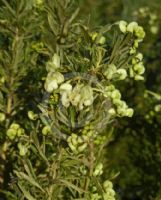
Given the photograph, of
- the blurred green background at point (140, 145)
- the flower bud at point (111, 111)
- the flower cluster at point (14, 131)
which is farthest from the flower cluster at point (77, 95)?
the blurred green background at point (140, 145)

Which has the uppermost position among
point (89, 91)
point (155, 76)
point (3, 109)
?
point (89, 91)

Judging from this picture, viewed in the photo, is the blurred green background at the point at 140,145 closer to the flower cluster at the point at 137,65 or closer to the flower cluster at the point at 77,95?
the flower cluster at the point at 137,65

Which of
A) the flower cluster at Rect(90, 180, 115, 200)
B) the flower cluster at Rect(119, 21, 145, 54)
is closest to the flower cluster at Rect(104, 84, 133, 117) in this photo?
Answer: the flower cluster at Rect(119, 21, 145, 54)

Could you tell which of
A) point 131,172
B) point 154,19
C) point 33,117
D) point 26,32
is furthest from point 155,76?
point 33,117

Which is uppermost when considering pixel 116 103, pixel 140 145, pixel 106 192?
pixel 116 103

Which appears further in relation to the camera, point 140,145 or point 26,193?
point 140,145

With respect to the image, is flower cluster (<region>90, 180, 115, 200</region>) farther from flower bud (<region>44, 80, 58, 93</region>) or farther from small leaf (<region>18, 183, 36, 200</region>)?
flower bud (<region>44, 80, 58, 93</region>)

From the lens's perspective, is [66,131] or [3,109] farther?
[3,109]

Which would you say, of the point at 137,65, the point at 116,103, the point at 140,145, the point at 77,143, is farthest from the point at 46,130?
Result: the point at 140,145

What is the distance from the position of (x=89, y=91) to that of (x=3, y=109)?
0.66 m

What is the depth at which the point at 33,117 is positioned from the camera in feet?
5.05

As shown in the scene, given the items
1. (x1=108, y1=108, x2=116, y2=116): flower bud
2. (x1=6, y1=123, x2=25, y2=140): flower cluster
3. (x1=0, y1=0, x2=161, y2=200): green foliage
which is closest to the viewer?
(x1=0, y1=0, x2=161, y2=200): green foliage

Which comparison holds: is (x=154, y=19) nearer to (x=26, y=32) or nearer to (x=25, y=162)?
(x=26, y=32)

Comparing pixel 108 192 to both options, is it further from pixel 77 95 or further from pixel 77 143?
pixel 77 95
